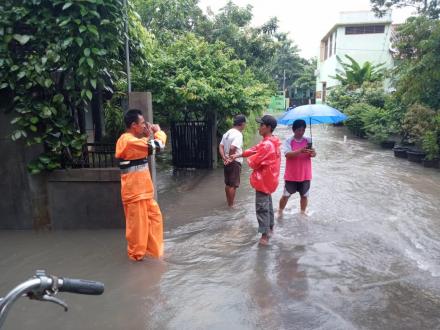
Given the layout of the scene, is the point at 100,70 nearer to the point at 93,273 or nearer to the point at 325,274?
the point at 93,273

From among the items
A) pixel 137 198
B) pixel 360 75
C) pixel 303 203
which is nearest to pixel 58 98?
pixel 137 198

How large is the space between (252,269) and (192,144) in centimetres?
642

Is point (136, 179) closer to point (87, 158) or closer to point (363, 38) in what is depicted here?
point (87, 158)

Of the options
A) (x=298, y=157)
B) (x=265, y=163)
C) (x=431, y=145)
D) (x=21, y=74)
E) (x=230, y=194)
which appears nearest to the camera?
(x=265, y=163)

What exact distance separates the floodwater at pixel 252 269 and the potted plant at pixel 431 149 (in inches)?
156

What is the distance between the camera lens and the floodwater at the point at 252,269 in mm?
3504

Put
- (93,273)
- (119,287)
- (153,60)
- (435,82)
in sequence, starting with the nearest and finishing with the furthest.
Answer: (119,287), (93,273), (153,60), (435,82)

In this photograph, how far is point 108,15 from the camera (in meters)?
5.20

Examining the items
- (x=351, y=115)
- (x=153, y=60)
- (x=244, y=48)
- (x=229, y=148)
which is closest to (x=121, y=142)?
(x=229, y=148)

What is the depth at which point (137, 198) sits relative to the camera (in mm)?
4426

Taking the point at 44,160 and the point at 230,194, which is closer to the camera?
the point at 44,160

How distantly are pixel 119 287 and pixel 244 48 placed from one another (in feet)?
50.8

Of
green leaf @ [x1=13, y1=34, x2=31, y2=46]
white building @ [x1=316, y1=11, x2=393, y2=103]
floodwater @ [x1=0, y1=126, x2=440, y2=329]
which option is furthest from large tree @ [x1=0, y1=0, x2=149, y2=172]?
Answer: white building @ [x1=316, y1=11, x2=393, y2=103]

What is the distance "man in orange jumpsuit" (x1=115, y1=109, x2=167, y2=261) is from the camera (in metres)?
4.36
